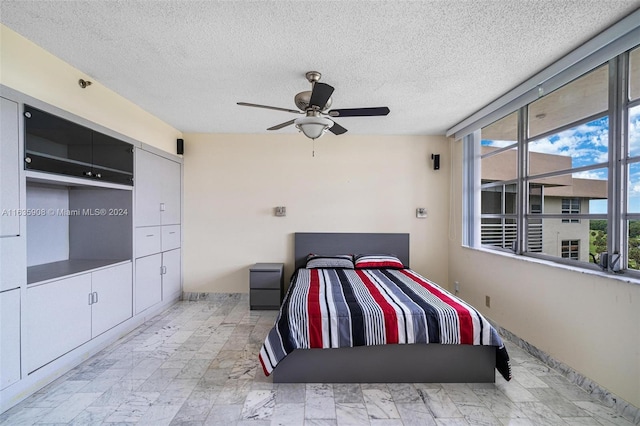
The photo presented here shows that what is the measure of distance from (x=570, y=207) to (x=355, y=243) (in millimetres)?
2475

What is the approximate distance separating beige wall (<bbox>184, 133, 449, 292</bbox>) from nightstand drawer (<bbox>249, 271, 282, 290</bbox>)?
0.47 metres

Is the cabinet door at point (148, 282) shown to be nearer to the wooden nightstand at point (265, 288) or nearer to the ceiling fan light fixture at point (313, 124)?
the wooden nightstand at point (265, 288)

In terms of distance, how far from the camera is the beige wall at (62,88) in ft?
6.63

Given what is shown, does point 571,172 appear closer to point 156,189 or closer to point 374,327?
point 374,327

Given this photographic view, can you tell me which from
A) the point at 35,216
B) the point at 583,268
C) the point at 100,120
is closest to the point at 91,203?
the point at 35,216

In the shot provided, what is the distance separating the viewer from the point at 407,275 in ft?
11.6

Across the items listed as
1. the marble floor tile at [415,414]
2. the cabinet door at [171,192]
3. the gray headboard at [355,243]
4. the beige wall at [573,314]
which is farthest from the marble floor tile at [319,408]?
the cabinet door at [171,192]

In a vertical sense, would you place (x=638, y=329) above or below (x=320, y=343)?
above

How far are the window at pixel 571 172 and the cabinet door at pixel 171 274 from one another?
13.7ft

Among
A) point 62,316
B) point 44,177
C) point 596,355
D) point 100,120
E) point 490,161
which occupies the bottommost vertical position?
point 596,355

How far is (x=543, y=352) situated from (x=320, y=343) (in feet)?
6.50

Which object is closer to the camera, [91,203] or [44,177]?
[44,177]

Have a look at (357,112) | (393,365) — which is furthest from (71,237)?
(393,365)

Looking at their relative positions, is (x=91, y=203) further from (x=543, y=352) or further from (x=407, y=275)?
(x=543, y=352)
